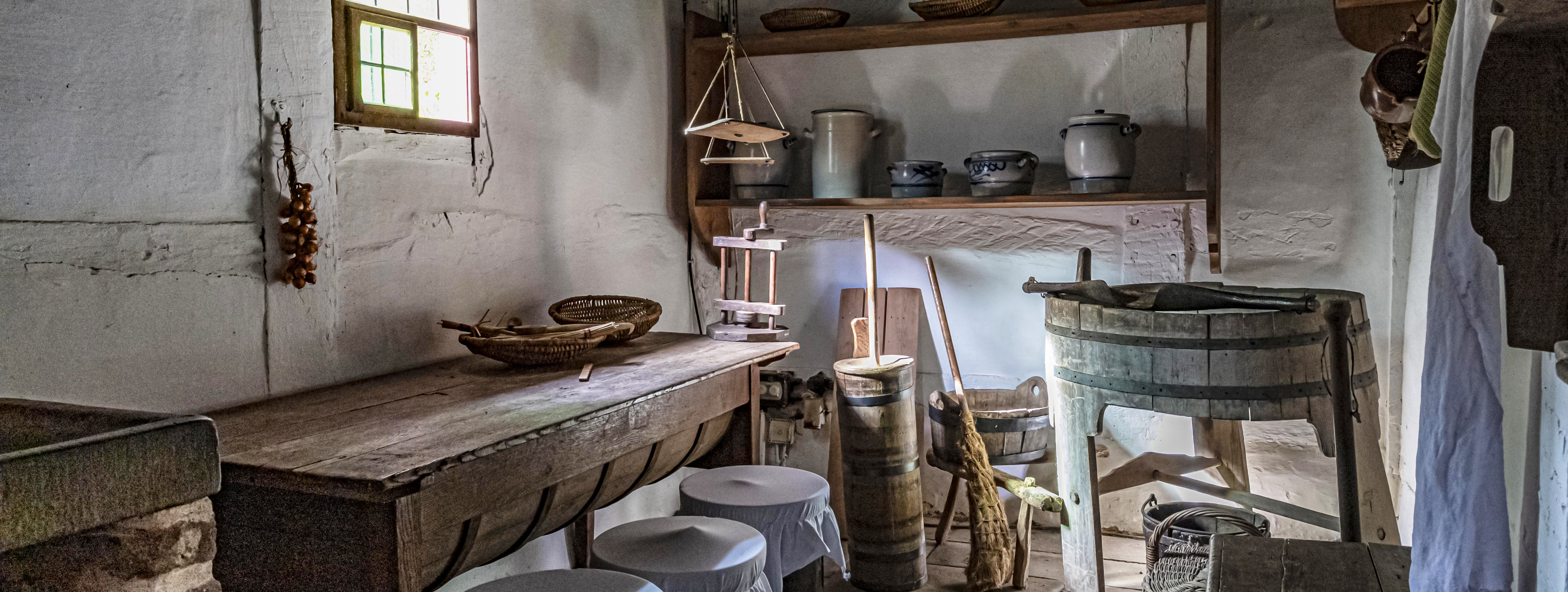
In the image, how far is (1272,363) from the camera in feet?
7.36

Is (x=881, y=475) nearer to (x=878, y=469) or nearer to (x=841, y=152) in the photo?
(x=878, y=469)

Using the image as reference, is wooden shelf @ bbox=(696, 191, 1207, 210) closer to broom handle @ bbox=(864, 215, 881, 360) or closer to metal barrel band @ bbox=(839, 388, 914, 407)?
broom handle @ bbox=(864, 215, 881, 360)

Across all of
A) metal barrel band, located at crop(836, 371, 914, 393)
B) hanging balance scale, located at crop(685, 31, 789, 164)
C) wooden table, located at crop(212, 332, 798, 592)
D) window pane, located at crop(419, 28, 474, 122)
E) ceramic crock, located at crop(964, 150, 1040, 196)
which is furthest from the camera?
ceramic crock, located at crop(964, 150, 1040, 196)

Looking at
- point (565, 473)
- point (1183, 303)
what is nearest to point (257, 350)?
point (565, 473)

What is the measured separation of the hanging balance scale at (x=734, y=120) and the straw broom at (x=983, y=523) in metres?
1.08

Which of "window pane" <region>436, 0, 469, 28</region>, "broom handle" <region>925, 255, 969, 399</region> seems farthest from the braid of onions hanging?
"broom handle" <region>925, 255, 969, 399</region>

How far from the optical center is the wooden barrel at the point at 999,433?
10.8ft

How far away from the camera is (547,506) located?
1.94m

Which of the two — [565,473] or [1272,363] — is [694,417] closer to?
[565,473]

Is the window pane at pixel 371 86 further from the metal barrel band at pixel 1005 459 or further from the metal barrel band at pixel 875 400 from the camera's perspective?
the metal barrel band at pixel 1005 459

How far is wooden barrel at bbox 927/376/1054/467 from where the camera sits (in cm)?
328

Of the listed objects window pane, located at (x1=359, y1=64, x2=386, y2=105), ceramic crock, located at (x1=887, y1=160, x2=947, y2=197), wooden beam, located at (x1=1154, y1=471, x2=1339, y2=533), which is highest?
window pane, located at (x1=359, y1=64, x2=386, y2=105)

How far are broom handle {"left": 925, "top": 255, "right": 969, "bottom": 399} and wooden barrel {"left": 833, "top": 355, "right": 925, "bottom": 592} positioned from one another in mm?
349

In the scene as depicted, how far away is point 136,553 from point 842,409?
2276 millimetres
